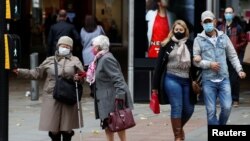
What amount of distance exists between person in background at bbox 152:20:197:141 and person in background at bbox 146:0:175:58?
177 inches

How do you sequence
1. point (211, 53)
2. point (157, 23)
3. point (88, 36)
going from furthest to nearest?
1. point (88, 36)
2. point (157, 23)
3. point (211, 53)

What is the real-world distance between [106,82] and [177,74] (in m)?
1.14

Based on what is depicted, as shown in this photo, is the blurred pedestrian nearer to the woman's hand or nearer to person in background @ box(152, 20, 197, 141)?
person in background @ box(152, 20, 197, 141)

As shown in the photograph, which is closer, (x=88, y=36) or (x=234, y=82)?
(x=234, y=82)

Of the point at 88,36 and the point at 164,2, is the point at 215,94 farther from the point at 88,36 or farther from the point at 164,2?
the point at 88,36

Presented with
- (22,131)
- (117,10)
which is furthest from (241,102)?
(117,10)

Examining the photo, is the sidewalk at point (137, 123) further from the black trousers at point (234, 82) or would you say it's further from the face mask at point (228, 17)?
the face mask at point (228, 17)

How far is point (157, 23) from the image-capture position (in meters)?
14.8

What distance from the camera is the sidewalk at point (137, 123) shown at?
1118 centimetres

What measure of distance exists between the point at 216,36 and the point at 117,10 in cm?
2799

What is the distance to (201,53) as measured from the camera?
1009cm

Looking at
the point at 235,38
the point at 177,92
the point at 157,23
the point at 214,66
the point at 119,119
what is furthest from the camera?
the point at 157,23

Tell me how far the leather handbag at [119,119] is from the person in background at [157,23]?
5493 millimetres

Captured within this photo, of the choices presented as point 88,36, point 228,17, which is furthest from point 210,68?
point 88,36
